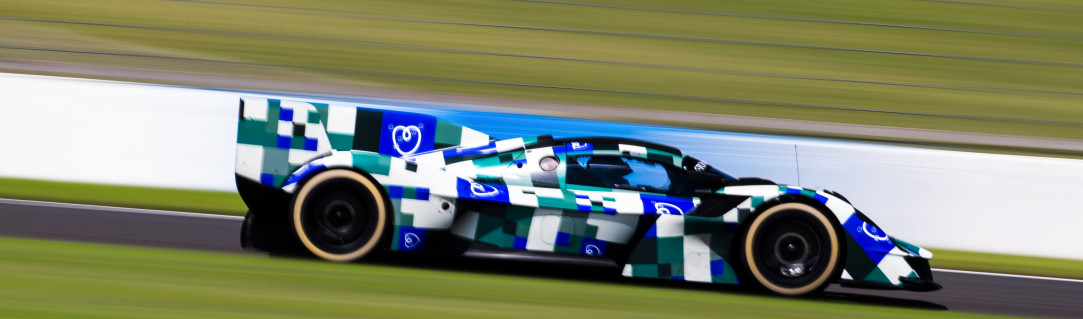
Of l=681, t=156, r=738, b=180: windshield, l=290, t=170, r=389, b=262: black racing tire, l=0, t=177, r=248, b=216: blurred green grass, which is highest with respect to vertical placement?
l=681, t=156, r=738, b=180: windshield

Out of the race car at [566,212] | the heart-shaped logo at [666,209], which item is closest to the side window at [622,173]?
the race car at [566,212]

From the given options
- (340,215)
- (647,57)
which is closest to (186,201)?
(340,215)

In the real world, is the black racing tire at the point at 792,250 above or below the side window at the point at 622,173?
below

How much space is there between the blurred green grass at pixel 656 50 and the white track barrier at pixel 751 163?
5.75ft

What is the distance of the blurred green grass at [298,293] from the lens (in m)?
4.62

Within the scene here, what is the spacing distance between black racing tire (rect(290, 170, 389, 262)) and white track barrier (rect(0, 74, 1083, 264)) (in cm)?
257

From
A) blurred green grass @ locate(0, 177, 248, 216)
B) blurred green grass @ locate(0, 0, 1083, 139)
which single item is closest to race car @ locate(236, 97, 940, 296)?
blurred green grass @ locate(0, 177, 248, 216)

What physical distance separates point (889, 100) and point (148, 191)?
743 cm

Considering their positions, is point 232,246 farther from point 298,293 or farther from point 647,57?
point 647,57

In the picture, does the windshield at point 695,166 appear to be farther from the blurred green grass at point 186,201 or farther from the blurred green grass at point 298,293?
the blurred green grass at point 186,201

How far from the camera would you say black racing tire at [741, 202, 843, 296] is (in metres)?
5.89

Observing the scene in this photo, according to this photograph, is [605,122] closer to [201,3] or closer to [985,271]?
[985,271]

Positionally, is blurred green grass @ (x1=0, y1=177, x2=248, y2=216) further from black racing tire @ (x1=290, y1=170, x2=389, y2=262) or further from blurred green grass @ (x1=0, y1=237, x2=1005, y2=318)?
black racing tire @ (x1=290, y1=170, x2=389, y2=262)

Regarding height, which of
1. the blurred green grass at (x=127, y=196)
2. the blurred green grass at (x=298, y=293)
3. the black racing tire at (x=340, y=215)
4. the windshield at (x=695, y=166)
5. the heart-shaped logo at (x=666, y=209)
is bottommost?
the blurred green grass at (x=127, y=196)
